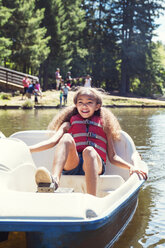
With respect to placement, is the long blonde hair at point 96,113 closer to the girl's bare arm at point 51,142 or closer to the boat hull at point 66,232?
the girl's bare arm at point 51,142

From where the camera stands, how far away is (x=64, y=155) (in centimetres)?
381

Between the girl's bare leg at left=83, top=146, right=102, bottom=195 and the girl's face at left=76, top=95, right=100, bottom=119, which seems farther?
the girl's face at left=76, top=95, right=100, bottom=119

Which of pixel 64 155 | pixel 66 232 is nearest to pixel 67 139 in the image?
pixel 64 155

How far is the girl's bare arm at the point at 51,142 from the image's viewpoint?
4.22m

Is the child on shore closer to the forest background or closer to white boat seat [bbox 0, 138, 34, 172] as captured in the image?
white boat seat [bbox 0, 138, 34, 172]

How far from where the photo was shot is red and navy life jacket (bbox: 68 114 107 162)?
419 centimetres

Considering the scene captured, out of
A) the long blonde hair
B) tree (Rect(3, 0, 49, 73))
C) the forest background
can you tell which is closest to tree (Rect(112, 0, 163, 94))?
the forest background

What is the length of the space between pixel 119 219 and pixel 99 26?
127 ft

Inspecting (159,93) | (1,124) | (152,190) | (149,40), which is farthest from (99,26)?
(152,190)

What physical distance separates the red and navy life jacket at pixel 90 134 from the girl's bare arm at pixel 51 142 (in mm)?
136

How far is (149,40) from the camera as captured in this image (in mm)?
39656

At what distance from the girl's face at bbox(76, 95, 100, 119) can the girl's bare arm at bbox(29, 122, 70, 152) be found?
0.89ft

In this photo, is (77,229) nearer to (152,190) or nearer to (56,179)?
(56,179)

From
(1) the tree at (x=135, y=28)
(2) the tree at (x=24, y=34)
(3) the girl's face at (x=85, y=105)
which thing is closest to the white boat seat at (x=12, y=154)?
(3) the girl's face at (x=85, y=105)
